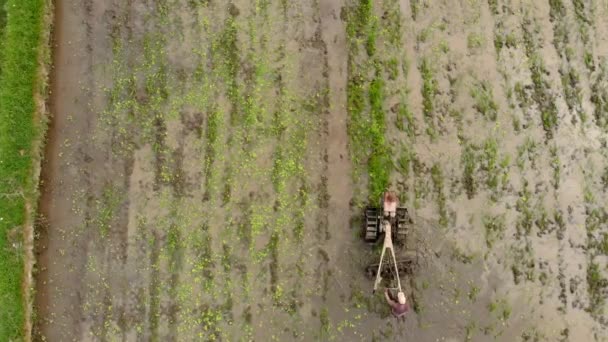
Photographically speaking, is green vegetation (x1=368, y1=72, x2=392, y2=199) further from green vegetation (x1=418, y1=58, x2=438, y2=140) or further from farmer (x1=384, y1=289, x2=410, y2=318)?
farmer (x1=384, y1=289, x2=410, y2=318)

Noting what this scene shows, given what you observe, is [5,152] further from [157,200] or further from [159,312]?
[159,312]

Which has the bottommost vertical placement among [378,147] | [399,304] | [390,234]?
[399,304]

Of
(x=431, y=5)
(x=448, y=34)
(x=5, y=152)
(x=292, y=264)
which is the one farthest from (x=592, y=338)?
(x=5, y=152)

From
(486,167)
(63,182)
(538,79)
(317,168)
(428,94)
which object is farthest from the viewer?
(538,79)

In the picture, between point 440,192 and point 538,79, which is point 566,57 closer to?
point 538,79

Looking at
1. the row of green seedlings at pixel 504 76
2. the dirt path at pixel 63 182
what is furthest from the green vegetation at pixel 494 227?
the dirt path at pixel 63 182

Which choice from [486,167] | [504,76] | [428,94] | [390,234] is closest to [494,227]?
[486,167]

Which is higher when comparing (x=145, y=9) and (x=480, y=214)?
(x=145, y=9)
